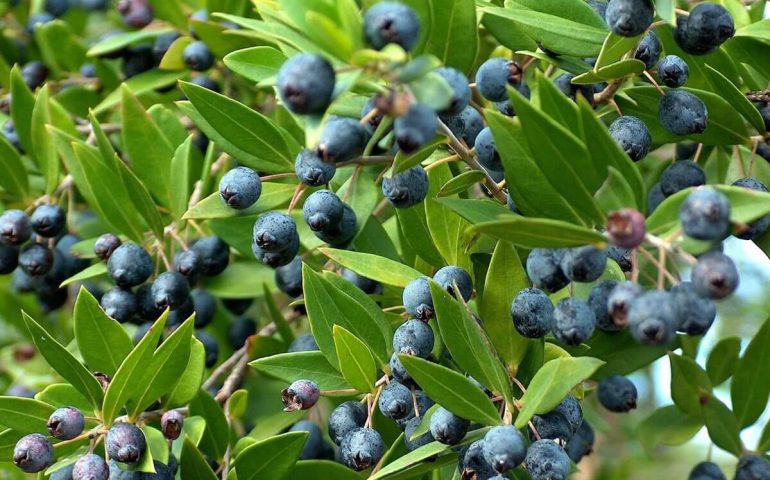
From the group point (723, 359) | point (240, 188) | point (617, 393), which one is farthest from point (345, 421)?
point (723, 359)

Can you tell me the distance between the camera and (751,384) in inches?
67.6

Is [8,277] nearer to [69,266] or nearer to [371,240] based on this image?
[69,266]

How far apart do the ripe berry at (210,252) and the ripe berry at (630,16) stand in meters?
0.97

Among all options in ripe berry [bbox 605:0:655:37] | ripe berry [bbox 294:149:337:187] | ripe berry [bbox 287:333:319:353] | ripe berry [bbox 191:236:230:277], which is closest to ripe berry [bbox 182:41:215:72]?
ripe berry [bbox 191:236:230:277]

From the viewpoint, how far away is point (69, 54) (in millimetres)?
2492

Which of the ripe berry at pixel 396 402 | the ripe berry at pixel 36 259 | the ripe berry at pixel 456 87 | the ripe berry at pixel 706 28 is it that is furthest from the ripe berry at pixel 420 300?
the ripe berry at pixel 36 259

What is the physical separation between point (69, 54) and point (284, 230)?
1.30m

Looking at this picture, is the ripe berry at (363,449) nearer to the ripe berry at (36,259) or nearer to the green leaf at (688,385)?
the green leaf at (688,385)

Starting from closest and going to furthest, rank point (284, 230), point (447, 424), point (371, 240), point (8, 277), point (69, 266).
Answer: point (447, 424) → point (284, 230) → point (371, 240) → point (69, 266) → point (8, 277)

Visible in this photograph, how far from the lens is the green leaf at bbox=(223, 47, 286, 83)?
1454mm

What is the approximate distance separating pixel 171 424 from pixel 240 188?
412 millimetres

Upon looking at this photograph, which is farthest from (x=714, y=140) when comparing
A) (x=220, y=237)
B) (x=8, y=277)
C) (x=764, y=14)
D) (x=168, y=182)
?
(x=8, y=277)

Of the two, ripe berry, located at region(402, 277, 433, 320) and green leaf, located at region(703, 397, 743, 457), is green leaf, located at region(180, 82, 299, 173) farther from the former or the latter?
green leaf, located at region(703, 397, 743, 457)

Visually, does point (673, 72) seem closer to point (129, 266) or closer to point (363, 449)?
point (363, 449)
